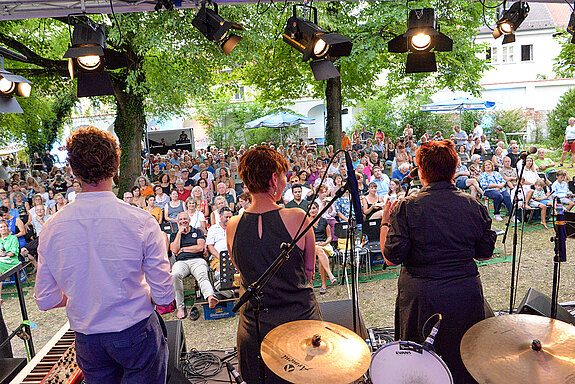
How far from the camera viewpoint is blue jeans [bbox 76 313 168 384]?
72.8 inches

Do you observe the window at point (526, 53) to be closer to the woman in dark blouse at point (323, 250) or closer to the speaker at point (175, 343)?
the woman in dark blouse at point (323, 250)

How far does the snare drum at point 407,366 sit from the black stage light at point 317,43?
9.64 feet

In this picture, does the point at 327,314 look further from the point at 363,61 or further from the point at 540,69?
the point at 540,69

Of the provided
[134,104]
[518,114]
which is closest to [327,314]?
[134,104]

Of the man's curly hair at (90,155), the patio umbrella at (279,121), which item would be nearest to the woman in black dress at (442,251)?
the man's curly hair at (90,155)

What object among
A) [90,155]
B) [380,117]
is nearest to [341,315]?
[90,155]

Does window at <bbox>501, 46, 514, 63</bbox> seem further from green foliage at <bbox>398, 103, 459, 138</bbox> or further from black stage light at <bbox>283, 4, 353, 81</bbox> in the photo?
black stage light at <bbox>283, 4, 353, 81</bbox>

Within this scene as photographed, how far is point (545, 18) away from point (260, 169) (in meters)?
32.1

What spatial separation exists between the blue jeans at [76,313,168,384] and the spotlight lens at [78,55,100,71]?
3192mm

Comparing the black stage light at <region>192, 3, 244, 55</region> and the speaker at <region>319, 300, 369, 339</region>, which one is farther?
the black stage light at <region>192, 3, 244, 55</region>

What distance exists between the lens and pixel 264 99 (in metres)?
15.5

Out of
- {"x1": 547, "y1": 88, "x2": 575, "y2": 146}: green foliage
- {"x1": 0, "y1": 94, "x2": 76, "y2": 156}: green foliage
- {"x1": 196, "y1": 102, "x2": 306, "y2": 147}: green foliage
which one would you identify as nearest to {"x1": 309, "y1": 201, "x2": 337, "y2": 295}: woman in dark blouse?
{"x1": 0, "y1": 94, "x2": 76, "y2": 156}: green foliage

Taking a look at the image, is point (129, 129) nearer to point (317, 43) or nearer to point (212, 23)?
point (212, 23)

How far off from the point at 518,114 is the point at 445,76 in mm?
11657
